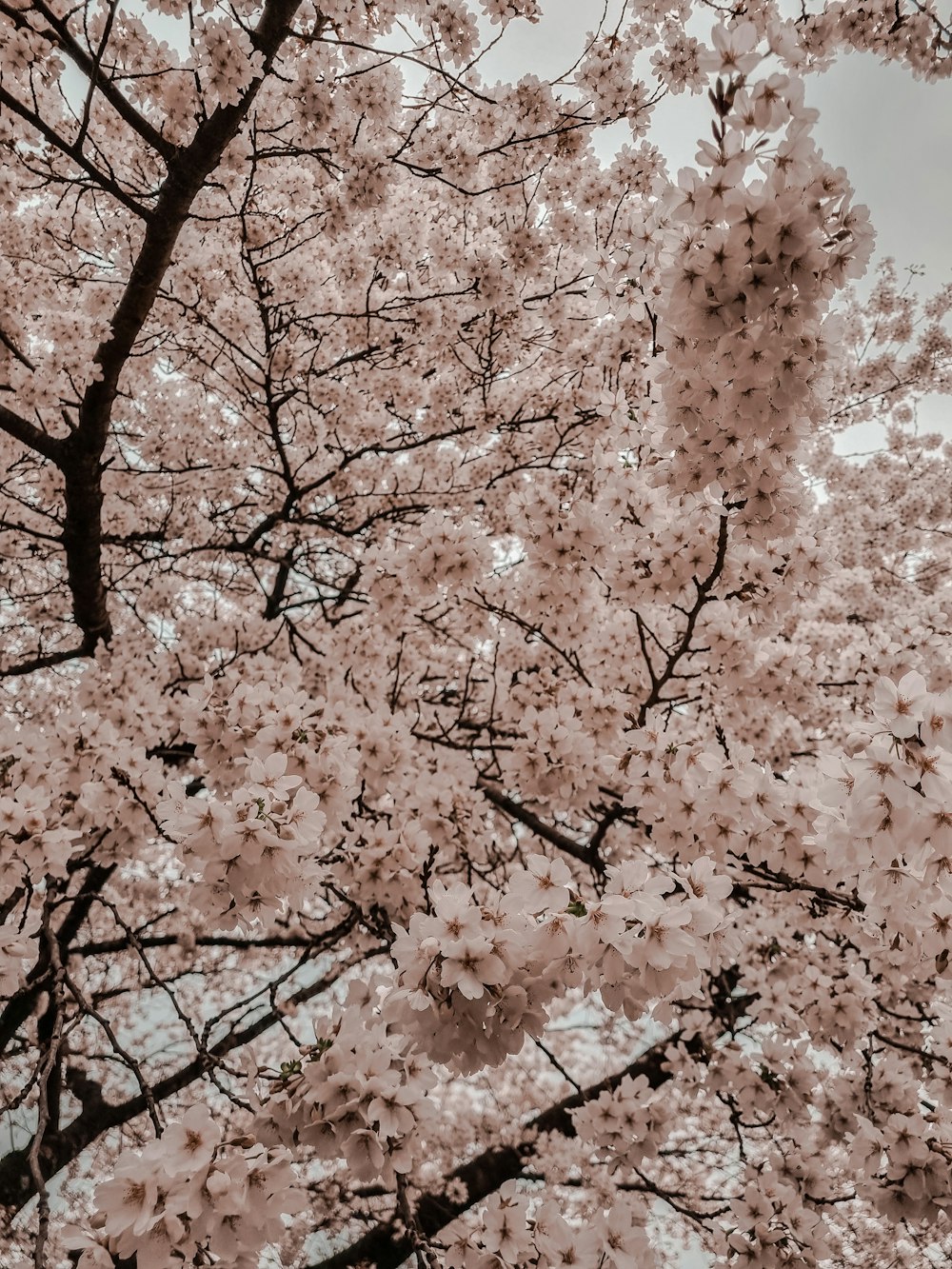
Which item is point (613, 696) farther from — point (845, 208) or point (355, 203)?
point (355, 203)

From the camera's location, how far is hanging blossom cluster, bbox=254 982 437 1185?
1.80m

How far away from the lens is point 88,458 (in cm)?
456

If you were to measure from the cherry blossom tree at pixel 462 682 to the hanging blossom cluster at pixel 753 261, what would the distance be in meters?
0.01

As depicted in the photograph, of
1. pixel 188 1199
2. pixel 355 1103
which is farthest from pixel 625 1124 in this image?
pixel 188 1199

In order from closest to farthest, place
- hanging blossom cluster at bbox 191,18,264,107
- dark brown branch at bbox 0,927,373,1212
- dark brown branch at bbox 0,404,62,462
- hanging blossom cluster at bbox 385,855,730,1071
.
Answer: hanging blossom cluster at bbox 385,855,730,1071, hanging blossom cluster at bbox 191,18,264,107, dark brown branch at bbox 0,404,62,462, dark brown branch at bbox 0,927,373,1212

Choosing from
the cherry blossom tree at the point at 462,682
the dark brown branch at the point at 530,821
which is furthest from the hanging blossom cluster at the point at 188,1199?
the dark brown branch at the point at 530,821

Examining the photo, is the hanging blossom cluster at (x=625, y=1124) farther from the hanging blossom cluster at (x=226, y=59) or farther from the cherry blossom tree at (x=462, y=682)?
the hanging blossom cluster at (x=226, y=59)

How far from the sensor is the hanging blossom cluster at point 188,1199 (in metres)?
1.53

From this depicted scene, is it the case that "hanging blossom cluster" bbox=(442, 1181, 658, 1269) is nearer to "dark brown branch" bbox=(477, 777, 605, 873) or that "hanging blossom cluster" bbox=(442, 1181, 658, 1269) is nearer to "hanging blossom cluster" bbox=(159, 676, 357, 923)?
"hanging blossom cluster" bbox=(159, 676, 357, 923)

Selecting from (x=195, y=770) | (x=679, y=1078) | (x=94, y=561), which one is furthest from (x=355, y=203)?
(x=679, y=1078)

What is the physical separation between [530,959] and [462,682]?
5.78 meters

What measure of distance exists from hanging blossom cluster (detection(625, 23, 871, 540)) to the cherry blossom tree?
0.01m

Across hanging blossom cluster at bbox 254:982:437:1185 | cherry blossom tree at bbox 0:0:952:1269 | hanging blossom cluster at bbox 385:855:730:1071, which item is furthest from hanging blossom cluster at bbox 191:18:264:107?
hanging blossom cluster at bbox 254:982:437:1185

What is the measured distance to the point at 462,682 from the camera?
24.5 ft
